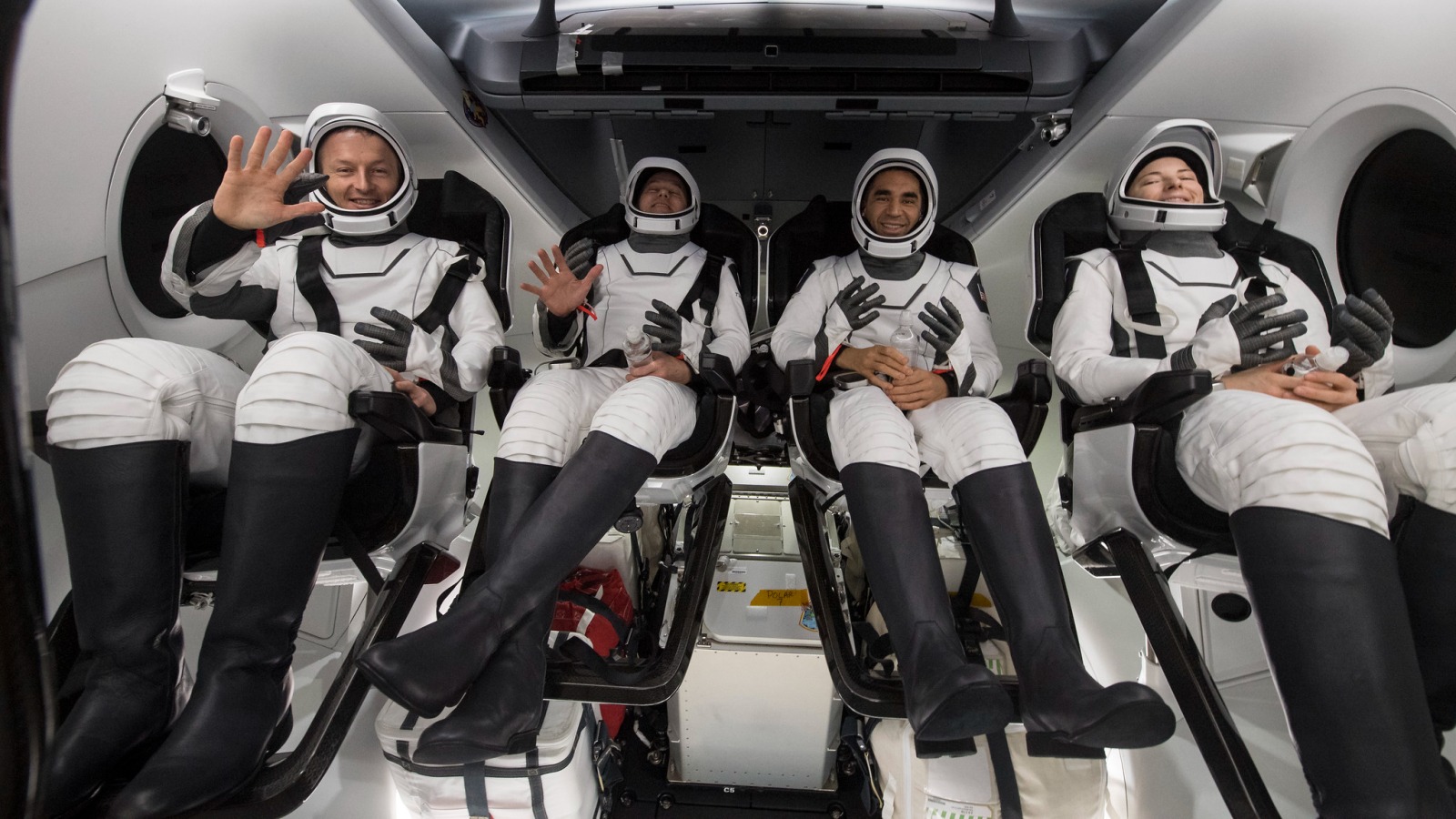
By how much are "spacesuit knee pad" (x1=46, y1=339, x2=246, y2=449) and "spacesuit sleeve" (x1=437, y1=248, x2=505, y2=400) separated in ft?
1.60

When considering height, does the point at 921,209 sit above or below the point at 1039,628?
above

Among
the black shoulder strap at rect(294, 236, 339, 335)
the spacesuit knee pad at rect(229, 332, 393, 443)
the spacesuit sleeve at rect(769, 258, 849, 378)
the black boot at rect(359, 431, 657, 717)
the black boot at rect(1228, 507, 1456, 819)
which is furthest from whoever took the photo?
the spacesuit sleeve at rect(769, 258, 849, 378)

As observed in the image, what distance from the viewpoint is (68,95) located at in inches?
60.4

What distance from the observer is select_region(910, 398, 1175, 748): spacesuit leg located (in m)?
1.09

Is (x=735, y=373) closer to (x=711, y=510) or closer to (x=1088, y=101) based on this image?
(x=711, y=510)

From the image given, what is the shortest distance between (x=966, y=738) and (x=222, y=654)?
4.51ft

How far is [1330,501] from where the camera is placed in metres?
1.12

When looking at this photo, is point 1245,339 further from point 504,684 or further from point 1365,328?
point 504,684

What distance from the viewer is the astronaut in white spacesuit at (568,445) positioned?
3.85 feet

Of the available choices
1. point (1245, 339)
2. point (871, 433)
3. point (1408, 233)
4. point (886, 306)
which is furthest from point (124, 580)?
point (1408, 233)

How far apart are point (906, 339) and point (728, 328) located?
0.55 meters

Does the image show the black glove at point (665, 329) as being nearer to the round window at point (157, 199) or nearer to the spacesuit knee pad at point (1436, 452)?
the round window at point (157, 199)

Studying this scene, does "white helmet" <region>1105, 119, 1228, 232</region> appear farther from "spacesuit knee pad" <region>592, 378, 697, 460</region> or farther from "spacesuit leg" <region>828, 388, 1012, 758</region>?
"spacesuit knee pad" <region>592, 378, 697, 460</region>

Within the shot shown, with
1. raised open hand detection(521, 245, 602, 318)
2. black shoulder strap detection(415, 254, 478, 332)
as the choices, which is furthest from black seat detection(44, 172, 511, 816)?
raised open hand detection(521, 245, 602, 318)
